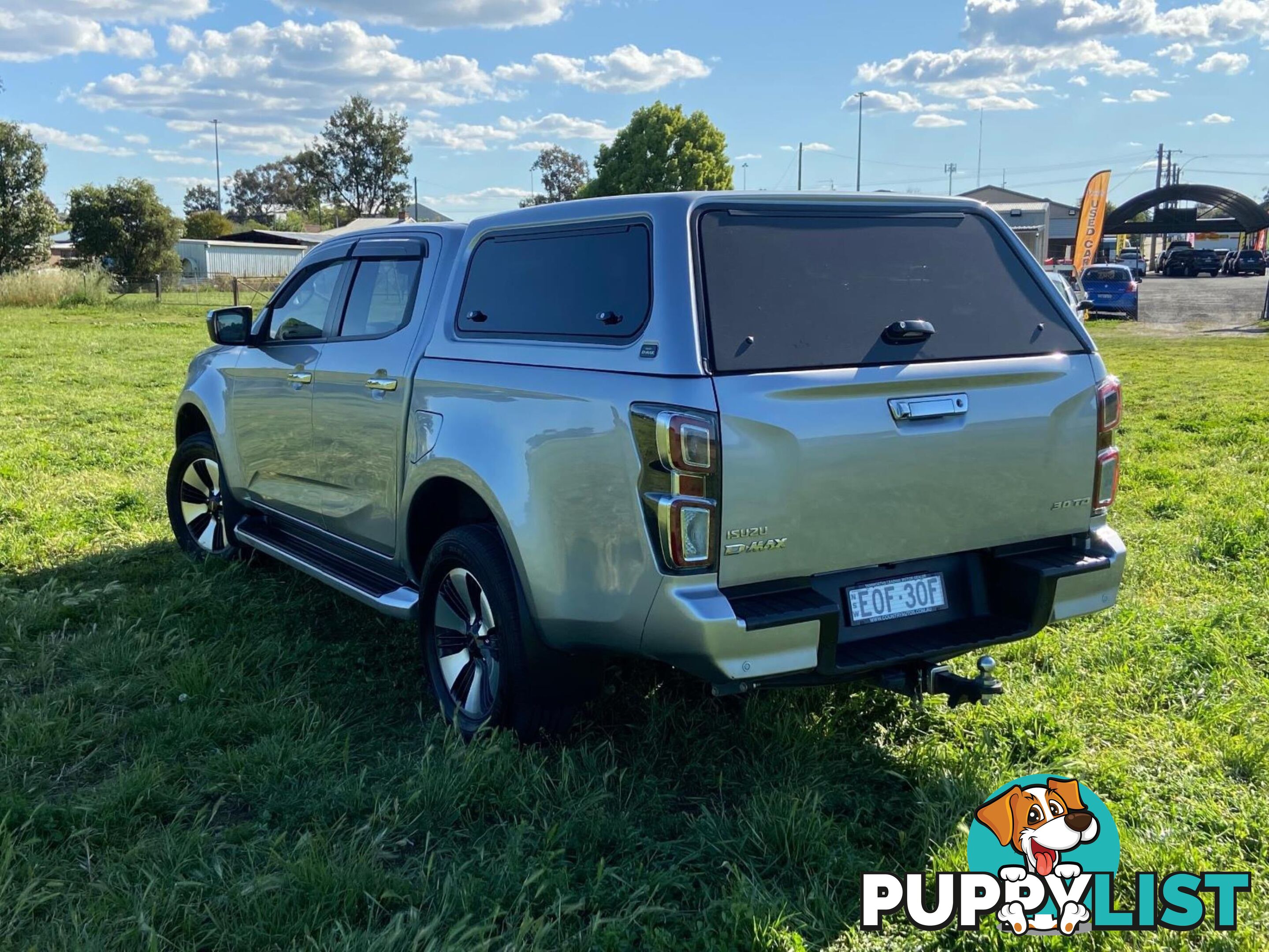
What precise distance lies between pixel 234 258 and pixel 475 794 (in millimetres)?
56755

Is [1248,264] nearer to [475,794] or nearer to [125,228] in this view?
[125,228]

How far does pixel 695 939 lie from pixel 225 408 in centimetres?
410

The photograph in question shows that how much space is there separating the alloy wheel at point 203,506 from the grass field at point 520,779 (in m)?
0.40

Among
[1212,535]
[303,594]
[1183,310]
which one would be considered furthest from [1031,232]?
[303,594]

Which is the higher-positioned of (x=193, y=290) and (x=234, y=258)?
(x=234, y=258)

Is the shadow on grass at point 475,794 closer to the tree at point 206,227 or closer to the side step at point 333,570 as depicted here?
the side step at point 333,570

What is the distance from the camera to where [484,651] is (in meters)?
3.93

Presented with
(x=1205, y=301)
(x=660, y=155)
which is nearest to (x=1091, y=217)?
(x=1205, y=301)

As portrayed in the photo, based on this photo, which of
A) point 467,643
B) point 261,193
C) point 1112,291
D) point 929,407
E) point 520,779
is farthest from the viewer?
point 261,193

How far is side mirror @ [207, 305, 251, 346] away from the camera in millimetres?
5516

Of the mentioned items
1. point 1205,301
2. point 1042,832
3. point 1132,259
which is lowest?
point 1042,832

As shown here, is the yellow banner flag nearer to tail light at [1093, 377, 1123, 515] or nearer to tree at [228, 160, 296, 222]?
tail light at [1093, 377, 1123, 515]

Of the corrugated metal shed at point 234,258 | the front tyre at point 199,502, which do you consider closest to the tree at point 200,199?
the corrugated metal shed at point 234,258

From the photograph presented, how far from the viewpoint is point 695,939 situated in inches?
112
